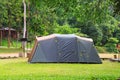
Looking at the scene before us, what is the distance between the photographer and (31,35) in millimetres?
55594

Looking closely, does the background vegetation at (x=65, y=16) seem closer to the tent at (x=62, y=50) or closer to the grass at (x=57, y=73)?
the tent at (x=62, y=50)

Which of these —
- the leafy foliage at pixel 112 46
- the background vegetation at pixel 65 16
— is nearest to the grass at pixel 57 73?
the background vegetation at pixel 65 16

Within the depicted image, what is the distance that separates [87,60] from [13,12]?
2540cm

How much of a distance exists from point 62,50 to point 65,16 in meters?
6.08

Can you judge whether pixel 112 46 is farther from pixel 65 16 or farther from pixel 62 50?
pixel 65 16

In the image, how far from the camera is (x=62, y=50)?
24.4m

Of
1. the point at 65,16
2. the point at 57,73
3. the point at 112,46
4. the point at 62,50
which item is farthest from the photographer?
the point at 112,46

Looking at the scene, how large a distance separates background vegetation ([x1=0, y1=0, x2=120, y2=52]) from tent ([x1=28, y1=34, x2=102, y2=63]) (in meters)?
1.48

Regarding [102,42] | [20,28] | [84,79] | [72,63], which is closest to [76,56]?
[72,63]

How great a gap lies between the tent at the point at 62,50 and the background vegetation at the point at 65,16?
4.85ft

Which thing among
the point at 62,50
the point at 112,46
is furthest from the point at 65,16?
the point at 112,46

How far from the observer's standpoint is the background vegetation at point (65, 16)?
Result: 1642 cm

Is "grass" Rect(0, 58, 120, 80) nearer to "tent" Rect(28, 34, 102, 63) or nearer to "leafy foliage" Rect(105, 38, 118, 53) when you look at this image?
"tent" Rect(28, 34, 102, 63)

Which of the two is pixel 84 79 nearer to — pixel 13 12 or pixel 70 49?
pixel 70 49
